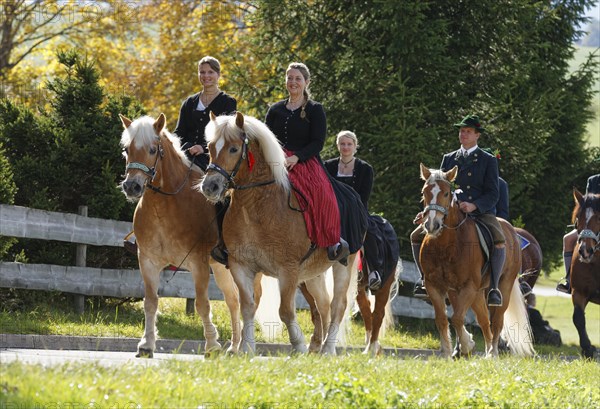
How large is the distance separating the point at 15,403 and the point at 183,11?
3373cm

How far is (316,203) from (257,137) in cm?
102

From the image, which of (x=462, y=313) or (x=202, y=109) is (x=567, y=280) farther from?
(x=202, y=109)

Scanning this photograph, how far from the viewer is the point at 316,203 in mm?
11969

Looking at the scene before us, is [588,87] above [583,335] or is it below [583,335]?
above

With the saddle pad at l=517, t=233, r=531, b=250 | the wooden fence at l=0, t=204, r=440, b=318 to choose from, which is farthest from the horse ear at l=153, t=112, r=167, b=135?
the saddle pad at l=517, t=233, r=531, b=250

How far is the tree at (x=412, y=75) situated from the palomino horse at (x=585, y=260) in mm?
4796

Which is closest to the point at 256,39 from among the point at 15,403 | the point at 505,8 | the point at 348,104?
the point at 348,104

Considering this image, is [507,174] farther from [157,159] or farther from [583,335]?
[157,159]

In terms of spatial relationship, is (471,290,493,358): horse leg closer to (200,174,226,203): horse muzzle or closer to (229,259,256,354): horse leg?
(229,259,256,354): horse leg

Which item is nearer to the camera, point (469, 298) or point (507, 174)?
point (469, 298)

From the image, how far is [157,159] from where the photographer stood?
1202 centimetres

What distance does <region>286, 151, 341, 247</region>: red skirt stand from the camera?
39.0ft

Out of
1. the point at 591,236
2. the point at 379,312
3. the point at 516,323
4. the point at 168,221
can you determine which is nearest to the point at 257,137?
the point at 168,221

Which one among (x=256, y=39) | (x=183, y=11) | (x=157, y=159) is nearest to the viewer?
(x=157, y=159)
